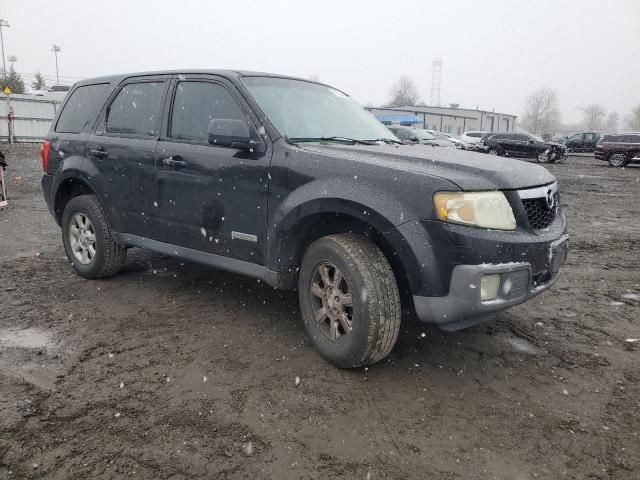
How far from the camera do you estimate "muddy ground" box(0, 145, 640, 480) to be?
2.21 metres

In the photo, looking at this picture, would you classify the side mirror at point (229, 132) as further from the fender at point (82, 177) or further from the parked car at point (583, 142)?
the parked car at point (583, 142)

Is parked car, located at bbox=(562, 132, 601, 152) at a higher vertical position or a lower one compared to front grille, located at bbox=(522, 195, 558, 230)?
higher

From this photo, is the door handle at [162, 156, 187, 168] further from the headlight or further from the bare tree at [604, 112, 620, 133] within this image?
the bare tree at [604, 112, 620, 133]

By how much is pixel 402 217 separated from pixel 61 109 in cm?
396

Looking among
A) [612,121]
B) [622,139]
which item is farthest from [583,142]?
[612,121]

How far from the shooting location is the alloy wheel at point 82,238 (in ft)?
15.2

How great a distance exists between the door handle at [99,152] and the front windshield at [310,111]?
58.9 inches

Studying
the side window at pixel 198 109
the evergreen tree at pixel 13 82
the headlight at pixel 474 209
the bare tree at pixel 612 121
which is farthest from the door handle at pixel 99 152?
the bare tree at pixel 612 121

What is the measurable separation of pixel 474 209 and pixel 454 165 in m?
0.33

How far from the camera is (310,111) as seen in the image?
3.75 meters

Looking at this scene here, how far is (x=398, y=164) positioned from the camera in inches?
113

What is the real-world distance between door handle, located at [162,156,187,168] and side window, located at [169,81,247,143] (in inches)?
7.0

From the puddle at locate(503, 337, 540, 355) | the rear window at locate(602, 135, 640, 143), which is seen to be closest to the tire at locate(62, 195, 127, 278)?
the puddle at locate(503, 337, 540, 355)

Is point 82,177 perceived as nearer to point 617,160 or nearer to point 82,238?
point 82,238
